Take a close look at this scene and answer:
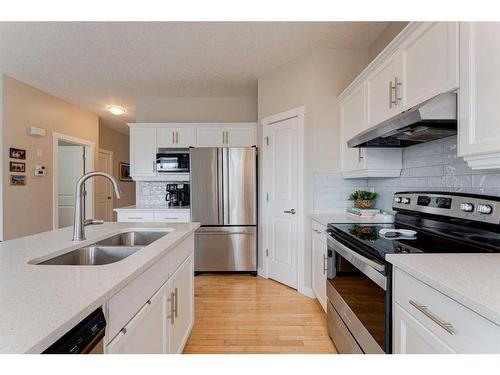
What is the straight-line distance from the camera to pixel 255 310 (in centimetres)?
259

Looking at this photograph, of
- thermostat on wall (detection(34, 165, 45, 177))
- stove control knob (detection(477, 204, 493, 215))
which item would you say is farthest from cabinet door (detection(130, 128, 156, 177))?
stove control knob (detection(477, 204, 493, 215))

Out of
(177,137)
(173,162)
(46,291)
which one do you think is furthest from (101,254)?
(177,137)

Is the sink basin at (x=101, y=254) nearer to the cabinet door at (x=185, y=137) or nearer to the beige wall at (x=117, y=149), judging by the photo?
the cabinet door at (x=185, y=137)

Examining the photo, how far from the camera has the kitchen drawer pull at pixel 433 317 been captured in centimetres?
80

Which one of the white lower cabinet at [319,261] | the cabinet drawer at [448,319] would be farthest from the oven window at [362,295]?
the white lower cabinet at [319,261]

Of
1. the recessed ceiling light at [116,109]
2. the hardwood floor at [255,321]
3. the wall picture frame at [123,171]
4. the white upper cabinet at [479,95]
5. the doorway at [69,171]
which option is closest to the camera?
the white upper cabinet at [479,95]

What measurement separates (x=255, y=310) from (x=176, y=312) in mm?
1164

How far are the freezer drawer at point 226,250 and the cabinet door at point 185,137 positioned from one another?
4.34 feet

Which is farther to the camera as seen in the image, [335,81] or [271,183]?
[271,183]

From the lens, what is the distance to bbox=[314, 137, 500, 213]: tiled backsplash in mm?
1537

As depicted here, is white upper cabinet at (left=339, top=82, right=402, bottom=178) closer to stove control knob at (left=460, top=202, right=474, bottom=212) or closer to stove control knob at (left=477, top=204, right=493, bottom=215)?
stove control knob at (left=460, top=202, right=474, bottom=212)

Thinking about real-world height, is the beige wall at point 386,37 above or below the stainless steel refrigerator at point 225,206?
above

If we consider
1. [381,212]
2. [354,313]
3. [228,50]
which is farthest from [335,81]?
[354,313]

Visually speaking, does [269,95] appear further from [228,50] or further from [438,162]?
[438,162]
